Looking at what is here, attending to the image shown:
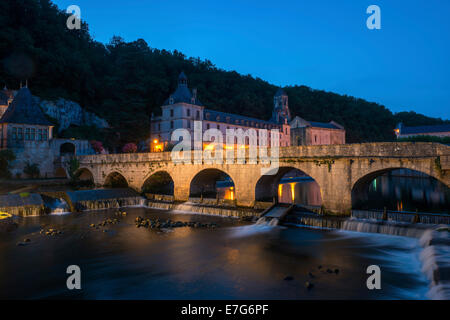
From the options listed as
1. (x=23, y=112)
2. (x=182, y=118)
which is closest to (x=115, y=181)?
(x=23, y=112)

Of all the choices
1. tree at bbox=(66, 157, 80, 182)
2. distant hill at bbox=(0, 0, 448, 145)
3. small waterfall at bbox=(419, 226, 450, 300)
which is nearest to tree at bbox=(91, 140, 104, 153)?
distant hill at bbox=(0, 0, 448, 145)

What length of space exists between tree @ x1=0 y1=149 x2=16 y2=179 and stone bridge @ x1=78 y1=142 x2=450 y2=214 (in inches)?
846

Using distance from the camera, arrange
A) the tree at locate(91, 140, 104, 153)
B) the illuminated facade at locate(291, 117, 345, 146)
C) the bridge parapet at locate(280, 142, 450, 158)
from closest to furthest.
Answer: the bridge parapet at locate(280, 142, 450, 158), the tree at locate(91, 140, 104, 153), the illuminated facade at locate(291, 117, 345, 146)

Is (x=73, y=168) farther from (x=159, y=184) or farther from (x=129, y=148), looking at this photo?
(x=129, y=148)

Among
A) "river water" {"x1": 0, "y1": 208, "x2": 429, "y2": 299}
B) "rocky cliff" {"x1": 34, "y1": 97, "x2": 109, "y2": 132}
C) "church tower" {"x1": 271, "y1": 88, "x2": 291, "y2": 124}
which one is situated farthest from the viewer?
"church tower" {"x1": 271, "y1": 88, "x2": 291, "y2": 124}

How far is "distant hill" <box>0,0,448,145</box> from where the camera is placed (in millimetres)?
54231

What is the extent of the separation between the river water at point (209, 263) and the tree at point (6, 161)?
2279 cm

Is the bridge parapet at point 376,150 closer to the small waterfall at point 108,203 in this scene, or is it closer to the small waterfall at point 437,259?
the small waterfall at point 437,259

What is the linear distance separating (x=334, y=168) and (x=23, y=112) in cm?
4341

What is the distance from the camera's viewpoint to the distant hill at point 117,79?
2135 inches

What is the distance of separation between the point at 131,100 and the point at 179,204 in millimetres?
42421

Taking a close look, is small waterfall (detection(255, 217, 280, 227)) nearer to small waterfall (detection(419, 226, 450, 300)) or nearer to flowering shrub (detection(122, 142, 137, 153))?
small waterfall (detection(419, 226, 450, 300))

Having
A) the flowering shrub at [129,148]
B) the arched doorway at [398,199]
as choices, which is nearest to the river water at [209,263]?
the arched doorway at [398,199]
